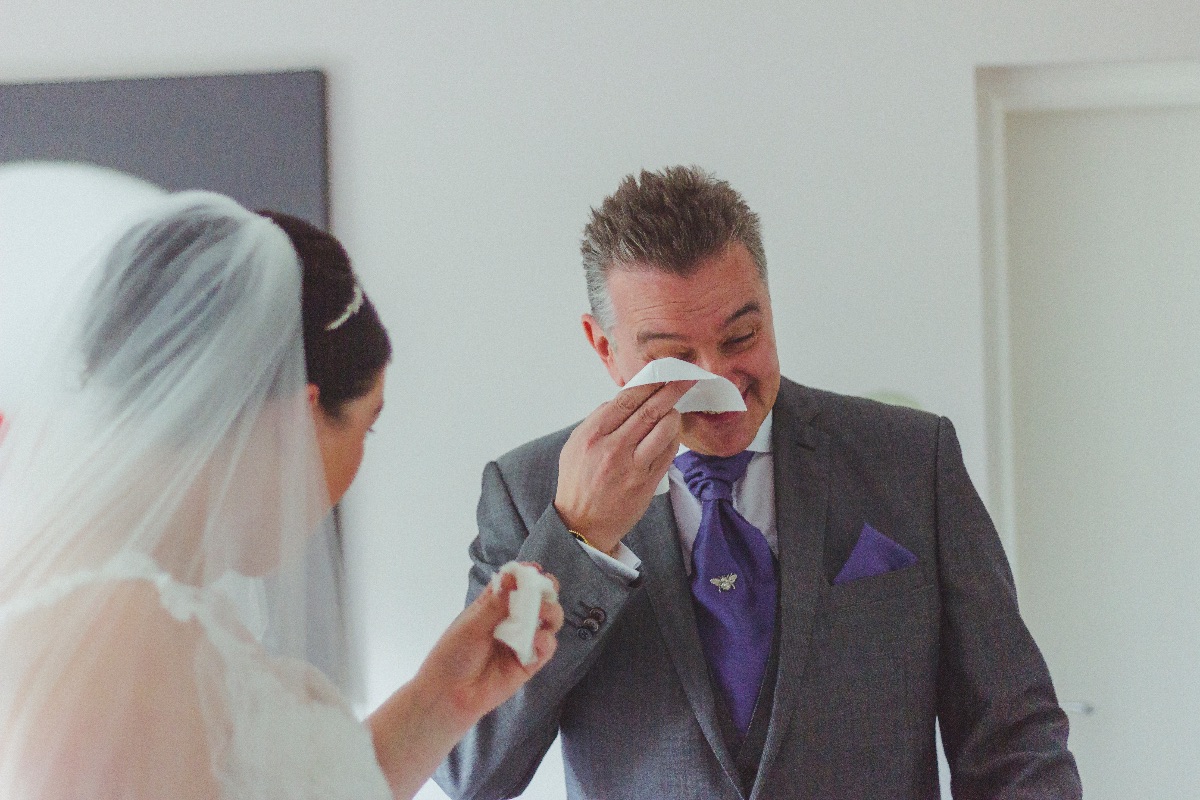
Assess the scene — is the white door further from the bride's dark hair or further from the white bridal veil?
the white bridal veil

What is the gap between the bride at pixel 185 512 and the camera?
91cm

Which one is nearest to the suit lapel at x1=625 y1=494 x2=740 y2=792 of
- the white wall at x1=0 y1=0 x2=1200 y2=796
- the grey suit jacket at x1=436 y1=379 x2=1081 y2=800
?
the grey suit jacket at x1=436 y1=379 x2=1081 y2=800

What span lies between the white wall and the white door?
262 millimetres

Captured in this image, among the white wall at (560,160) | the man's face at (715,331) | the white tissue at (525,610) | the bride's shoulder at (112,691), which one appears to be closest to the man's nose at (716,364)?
the man's face at (715,331)

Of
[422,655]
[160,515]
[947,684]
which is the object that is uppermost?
[160,515]

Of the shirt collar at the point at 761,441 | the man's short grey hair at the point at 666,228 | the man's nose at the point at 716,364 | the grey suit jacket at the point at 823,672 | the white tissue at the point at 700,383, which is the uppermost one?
the man's short grey hair at the point at 666,228

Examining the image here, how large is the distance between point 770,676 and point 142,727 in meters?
0.77

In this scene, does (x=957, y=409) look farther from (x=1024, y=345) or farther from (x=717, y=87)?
(x=717, y=87)

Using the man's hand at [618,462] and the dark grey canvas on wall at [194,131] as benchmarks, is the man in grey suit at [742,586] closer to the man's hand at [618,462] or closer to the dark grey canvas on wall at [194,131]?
the man's hand at [618,462]

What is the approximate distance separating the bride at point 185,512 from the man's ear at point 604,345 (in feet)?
1.44

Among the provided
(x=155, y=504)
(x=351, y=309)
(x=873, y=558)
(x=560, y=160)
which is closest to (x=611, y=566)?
(x=873, y=558)

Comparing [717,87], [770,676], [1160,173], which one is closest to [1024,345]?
[1160,173]

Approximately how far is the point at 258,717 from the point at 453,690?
1.19 ft

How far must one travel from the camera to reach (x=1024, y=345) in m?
2.57
